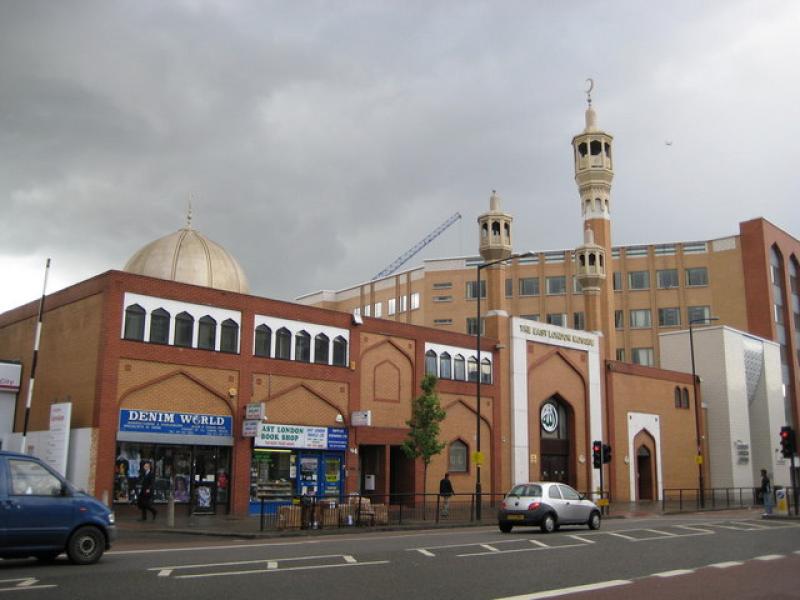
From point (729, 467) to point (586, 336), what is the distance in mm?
16019

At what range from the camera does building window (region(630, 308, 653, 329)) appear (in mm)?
73312

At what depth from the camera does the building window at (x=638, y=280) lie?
73.9 m

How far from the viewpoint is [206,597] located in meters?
10.2

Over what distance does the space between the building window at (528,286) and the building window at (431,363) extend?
4046 cm

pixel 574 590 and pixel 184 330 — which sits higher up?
pixel 184 330

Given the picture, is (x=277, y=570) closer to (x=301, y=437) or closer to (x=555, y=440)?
(x=301, y=437)

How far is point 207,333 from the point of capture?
29734 mm

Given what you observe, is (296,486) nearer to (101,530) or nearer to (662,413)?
(101,530)

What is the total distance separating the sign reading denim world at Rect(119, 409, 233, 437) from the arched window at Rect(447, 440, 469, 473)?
12.0 m

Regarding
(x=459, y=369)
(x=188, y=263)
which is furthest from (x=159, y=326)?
(x=459, y=369)

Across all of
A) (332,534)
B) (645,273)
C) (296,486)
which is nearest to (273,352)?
(296,486)

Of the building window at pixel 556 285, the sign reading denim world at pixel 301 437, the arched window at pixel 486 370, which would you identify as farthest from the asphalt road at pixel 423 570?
the building window at pixel 556 285

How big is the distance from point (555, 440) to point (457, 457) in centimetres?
799

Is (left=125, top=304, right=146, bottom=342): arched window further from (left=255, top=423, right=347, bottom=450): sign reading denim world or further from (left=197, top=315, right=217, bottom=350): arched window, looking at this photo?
(left=255, top=423, right=347, bottom=450): sign reading denim world
